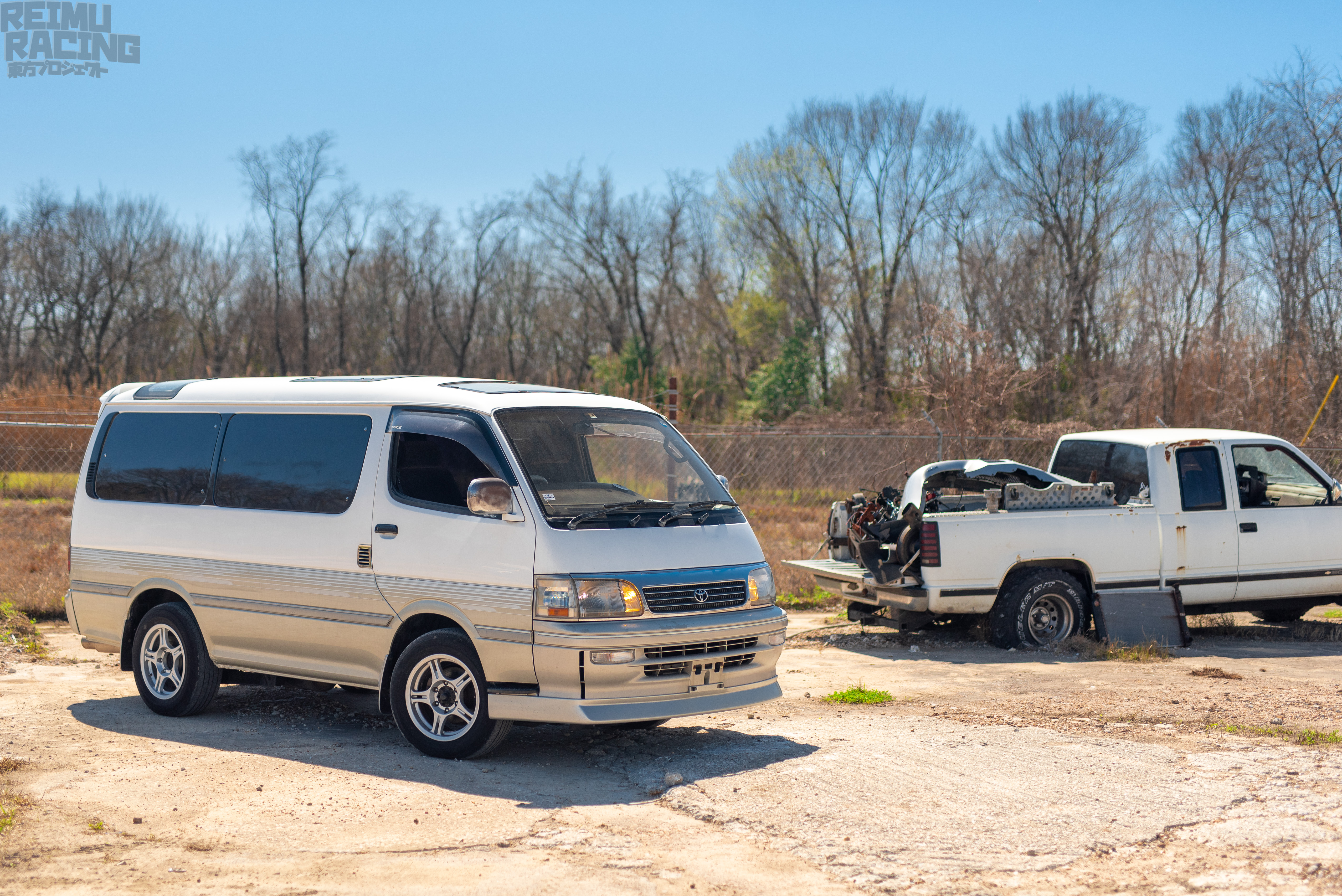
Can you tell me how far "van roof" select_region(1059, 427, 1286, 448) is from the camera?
444 inches

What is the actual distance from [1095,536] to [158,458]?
7.95 m

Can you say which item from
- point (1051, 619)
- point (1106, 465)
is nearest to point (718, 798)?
point (1051, 619)

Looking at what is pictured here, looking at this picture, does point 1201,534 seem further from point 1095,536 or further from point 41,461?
point 41,461

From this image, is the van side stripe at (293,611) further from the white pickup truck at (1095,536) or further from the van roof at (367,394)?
Answer: the white pickup truck at (1095,536)

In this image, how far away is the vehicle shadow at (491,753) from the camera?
20.9ft

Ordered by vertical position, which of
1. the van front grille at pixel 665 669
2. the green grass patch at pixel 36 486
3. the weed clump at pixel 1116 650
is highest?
the green grass patch at pixel 36 486

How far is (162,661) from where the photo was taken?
827cm

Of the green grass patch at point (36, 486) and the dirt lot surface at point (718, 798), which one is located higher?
the green grass patch at point (36, 486)

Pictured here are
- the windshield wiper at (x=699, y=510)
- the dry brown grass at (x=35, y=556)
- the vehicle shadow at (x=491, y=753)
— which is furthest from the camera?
the dry brown grass at (x=35, y=556)

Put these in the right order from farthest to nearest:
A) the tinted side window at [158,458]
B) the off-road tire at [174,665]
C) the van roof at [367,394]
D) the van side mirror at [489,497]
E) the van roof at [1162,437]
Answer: the van roof at [1162,437] → the tinted side window at [158,458] → the off-road tire at [174,665] → the van roof at [367,394] → the van side mirror at [489,497]

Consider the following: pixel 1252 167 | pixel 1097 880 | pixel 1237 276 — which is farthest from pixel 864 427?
pixel 1097 880

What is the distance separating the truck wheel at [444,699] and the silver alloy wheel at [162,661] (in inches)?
83.8

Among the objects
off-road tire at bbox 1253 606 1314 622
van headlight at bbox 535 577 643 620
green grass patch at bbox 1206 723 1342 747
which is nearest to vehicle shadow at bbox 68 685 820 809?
van headlight at bbox 535 577 643 620

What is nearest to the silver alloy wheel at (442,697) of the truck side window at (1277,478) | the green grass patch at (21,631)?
the green grass patch at (21,631)
